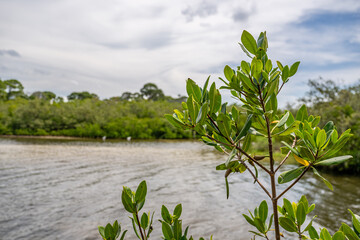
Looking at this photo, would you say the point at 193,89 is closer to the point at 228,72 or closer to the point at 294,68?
the point at 228,72

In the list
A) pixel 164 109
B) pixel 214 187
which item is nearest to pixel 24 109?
pixel 164 109

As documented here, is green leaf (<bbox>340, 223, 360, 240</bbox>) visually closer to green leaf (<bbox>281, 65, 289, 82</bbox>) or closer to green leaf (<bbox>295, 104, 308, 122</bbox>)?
green leaf (<bbox>295, 104, 308, 122</bbox>)

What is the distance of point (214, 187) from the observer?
7.26 m

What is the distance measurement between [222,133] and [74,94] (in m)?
75.6

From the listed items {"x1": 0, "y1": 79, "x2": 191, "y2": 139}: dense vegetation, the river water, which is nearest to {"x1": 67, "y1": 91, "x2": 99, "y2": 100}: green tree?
{"x1": 0, "y1": 79, "x2": 191, "y2": 139}: dense vegetation

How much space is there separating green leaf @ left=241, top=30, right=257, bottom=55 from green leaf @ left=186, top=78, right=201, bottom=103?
0.69 feet

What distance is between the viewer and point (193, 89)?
791 mm

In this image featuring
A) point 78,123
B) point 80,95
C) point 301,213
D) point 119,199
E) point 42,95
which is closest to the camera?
point 301,213

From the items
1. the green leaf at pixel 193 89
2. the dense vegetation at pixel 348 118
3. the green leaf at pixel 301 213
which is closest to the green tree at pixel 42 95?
the dense vegetation at pixel 348 118

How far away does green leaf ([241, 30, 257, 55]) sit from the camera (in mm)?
810

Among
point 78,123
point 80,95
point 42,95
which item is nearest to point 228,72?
point 78,123

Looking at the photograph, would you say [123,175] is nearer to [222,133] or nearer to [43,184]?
[43,184]

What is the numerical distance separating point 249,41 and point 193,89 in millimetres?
235

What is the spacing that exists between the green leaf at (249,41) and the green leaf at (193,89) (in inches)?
8.2
